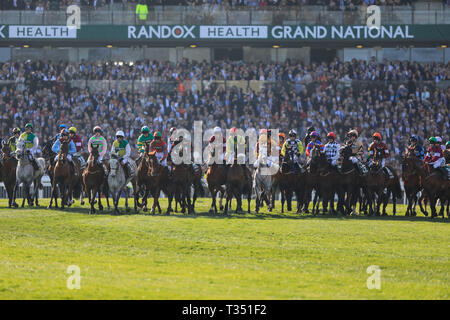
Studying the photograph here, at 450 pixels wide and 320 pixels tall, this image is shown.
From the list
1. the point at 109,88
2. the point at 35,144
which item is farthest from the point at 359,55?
the point at 35,144

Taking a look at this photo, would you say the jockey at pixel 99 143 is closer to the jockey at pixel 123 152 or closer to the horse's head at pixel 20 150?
the jockey at pixel 123 152

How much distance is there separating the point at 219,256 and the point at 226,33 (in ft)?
93.4

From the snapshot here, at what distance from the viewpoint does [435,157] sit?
21844 millimetres

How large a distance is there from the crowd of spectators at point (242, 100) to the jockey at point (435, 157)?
11823mm

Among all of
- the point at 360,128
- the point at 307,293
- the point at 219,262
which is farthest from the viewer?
the point at 360,128

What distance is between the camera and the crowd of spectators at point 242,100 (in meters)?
36.1

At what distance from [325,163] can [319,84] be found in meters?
17.3

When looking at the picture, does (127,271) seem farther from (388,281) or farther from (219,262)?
(388,281)

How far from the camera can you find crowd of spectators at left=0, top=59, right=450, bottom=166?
3609 cm

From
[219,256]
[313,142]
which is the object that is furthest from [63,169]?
[219,256]

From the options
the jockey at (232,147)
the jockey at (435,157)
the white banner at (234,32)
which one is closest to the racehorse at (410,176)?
the jockey at (435,157)

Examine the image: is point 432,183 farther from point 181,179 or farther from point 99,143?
point 99,143

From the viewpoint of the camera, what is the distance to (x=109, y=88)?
39.2 meters

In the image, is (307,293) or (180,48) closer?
(307,293)
